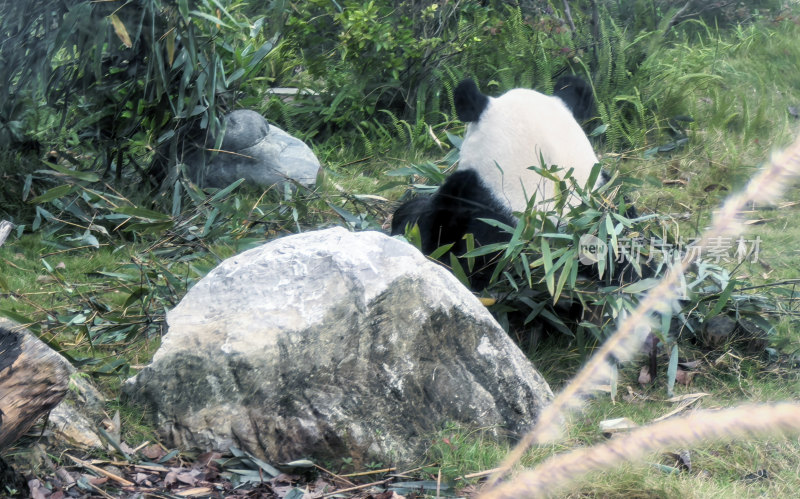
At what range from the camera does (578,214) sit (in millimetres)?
3109

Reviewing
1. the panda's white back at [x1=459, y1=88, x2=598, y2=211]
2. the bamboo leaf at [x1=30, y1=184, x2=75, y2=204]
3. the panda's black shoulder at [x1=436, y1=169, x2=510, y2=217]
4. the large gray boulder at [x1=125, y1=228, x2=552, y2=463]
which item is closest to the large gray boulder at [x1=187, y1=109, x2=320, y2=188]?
the bamboo leaf at [x1=30, y1=184, x2=75, y2=204]

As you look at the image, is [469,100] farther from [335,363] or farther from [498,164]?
[335,363]

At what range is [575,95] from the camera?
3.66 m

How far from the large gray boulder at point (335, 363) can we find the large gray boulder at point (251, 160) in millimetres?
2216

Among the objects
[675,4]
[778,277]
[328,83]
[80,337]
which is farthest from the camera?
[675,4]

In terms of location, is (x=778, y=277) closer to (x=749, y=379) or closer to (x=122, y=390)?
(x=749, y=379)

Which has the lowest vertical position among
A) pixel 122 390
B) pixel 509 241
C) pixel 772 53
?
pixel 122 390

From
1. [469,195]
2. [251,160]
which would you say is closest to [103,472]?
[469,195]

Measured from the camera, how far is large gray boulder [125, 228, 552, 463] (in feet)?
7.66

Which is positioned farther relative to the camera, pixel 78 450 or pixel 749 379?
pixel 749 379

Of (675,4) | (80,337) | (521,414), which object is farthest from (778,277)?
(675,4)

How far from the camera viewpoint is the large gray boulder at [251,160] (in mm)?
4746

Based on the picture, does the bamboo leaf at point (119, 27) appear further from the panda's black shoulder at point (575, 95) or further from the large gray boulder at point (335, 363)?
the panda's black shoulder at point (575, 95)

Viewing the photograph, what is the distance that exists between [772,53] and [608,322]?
14.7 feet
